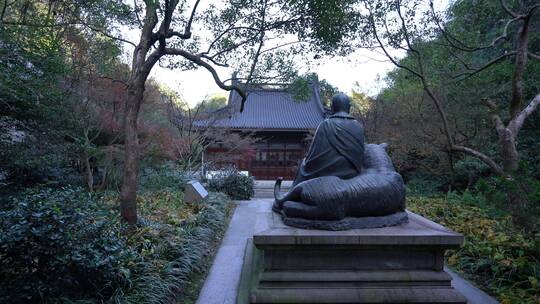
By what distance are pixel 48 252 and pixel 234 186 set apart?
9.16 meters

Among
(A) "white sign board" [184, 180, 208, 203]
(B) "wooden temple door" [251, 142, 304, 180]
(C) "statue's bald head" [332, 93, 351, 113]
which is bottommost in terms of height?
(A) "white sign board" [184, 180, 208, 203]

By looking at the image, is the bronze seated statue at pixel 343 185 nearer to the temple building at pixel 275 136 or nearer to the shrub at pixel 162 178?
the shrub at pixel 162 178

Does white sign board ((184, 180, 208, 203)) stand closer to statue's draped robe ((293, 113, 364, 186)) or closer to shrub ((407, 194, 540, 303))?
statue's draped robe ((293, 113, 364, 186))

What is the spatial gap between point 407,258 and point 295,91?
4.12m

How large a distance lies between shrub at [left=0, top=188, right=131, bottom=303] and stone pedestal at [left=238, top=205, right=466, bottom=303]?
1.48m

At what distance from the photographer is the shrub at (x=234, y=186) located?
1187 cm

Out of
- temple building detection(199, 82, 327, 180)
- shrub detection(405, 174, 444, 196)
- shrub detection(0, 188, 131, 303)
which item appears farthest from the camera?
temple building detection(199, 82, 327, 180)

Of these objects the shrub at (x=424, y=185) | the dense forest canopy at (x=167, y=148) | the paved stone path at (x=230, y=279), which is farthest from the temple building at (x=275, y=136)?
the paved stone path at (x=230, y=279)

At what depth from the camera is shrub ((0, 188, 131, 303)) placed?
2693 millimetres

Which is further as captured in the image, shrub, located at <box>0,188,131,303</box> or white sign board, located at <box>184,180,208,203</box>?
white sign board, located at <box>184,180,208,203</box>

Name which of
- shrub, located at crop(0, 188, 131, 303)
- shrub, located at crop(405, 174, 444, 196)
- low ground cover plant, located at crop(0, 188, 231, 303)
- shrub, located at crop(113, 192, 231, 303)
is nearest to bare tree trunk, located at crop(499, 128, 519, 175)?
shrub, located at crop(113, 192, 231, 303)

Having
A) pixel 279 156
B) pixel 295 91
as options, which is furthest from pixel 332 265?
pixel 279 156

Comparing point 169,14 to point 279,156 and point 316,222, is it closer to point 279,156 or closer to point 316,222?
point 316,222

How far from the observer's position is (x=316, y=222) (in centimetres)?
312
